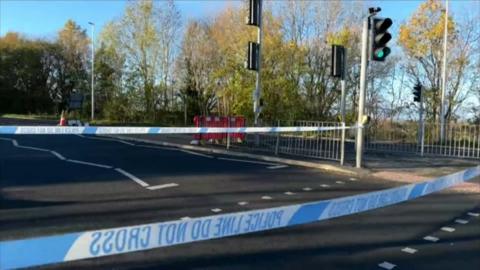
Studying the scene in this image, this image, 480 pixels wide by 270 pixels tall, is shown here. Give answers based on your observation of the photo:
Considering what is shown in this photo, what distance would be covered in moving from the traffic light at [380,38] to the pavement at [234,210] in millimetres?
3163

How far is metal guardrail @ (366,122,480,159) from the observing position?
18.1 meters

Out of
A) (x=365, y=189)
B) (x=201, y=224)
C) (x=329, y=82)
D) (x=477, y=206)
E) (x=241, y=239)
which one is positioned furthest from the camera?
(x=329, y=82)

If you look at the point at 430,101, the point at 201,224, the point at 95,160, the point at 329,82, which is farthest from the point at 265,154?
the point at 430,101

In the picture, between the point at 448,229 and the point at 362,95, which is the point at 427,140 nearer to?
the point at 362,95

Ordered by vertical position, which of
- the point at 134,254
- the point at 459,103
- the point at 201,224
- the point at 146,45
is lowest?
the point at 134,254

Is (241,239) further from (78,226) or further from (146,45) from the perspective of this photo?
(146,45)

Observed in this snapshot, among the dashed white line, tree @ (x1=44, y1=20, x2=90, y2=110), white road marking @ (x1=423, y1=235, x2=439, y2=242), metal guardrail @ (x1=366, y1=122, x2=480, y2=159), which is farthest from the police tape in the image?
tree @ (x1=44, y1=20, x2=90, y2=110)

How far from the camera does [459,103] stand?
3484cm

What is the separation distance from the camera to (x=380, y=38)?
12648 millimetres

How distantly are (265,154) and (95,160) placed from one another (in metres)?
5.86

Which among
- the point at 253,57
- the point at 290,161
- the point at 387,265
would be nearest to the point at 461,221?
the point at 387,265

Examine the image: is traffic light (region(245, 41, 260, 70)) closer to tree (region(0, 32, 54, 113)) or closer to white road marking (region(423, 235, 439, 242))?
white road marking (region(423, 235, 439, 242))

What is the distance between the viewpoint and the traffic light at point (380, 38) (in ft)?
41.3

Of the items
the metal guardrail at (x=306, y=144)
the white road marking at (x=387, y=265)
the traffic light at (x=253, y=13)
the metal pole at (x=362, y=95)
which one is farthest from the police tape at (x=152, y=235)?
the traffic light at (x=253, y=13)
